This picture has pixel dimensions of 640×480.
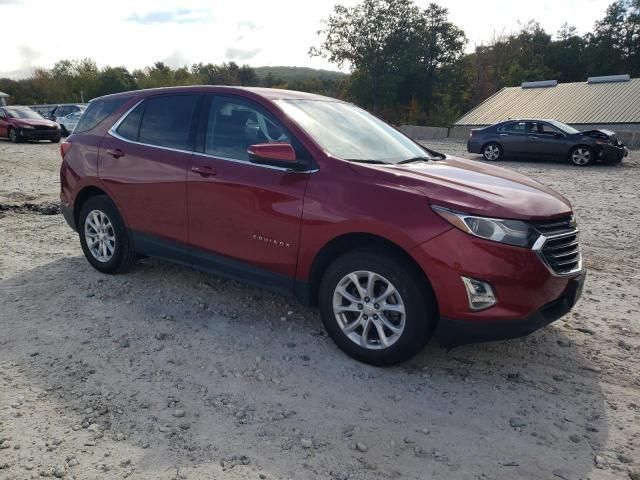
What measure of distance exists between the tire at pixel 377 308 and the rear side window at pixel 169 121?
5.96 ft

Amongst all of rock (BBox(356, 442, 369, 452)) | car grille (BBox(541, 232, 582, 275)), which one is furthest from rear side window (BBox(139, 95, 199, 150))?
car grille (BBox(541, 232, 582, 275))

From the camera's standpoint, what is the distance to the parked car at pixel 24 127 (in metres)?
21.0

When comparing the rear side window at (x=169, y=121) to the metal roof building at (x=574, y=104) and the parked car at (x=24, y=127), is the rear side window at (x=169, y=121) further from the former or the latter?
the metal roof building at (x=574, y=104)

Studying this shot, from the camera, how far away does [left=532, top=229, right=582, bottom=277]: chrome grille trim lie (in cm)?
320

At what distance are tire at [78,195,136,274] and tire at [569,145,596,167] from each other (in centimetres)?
1419

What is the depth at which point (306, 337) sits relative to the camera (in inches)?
158

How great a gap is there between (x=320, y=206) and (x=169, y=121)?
1.90 metres

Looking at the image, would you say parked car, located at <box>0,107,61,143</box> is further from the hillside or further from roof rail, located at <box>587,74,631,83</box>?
the hillside

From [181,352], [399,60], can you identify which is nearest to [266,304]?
[181,352]

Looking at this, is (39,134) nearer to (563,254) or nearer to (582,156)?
(582,156)

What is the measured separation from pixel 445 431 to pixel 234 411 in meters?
1.23

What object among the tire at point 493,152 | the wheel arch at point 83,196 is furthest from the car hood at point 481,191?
the tire at point 493,152

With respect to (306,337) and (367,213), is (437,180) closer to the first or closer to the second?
(367,213)

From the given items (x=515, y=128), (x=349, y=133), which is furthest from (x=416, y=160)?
(x=515, y=128)
